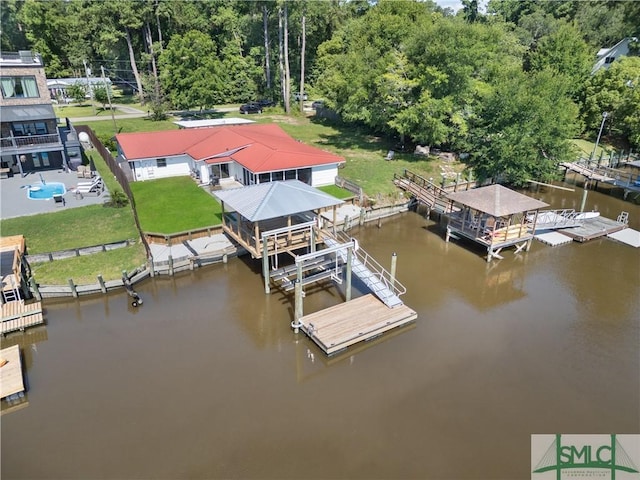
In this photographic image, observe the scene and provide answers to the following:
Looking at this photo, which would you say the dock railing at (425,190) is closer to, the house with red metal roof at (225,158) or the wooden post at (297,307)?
the house with red metal roof at (225,158)

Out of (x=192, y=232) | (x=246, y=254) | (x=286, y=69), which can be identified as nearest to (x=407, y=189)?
(x=246, y=254)

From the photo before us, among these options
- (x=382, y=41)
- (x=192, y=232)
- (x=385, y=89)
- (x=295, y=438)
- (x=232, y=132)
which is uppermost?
(x=382, y=41)

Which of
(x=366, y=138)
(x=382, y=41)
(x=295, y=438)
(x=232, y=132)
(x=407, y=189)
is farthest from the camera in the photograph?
(x=366, y=138)

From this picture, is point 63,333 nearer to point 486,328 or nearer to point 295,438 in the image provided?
point 295,438

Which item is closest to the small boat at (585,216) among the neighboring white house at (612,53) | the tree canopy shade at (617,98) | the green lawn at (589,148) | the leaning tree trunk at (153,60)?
the tree canopy shade at (617,98)

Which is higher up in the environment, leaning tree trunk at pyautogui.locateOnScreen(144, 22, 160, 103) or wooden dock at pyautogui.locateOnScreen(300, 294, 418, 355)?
leaning tree trunk at pyautogui.locateOnScreen(144, 22, 160, 103)

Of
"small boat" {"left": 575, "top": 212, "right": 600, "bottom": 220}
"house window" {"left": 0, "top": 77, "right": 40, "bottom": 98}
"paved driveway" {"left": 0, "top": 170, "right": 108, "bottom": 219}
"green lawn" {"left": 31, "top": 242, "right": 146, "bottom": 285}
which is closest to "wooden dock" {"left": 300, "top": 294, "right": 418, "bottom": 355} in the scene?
"green lawn" {"left": 31, "top": 242, "right": 146, "bottom": 285}

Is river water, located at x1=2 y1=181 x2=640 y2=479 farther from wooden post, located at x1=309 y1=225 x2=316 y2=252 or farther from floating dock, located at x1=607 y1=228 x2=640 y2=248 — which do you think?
floating dock, located at x1=607 y1=228 x2=640 y2=248
